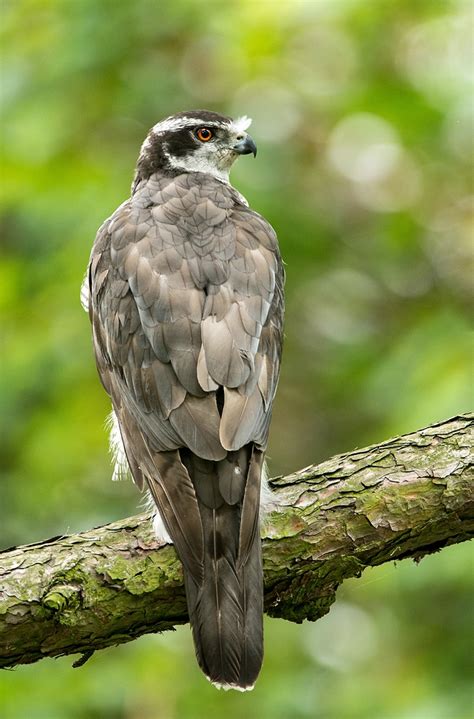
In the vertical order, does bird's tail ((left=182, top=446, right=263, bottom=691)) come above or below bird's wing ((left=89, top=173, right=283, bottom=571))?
below

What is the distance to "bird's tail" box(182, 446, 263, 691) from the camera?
434 centimetres

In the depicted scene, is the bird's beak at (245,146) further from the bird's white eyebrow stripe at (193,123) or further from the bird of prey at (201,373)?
the bird of prey at (201,373)

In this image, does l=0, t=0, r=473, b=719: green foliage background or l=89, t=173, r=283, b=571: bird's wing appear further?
l=0, t=0, r=473, b=719: green foliage background

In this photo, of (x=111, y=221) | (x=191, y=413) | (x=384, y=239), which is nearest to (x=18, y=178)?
(x=111, y=221)

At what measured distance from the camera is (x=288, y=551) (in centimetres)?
467

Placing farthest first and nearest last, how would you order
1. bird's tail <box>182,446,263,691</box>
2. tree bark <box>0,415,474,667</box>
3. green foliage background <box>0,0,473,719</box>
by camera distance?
green foliage background <box>0,0,473,719</box> → tree bark <box>0,415,474,667</box> → bird's tail <box>182,446,263,691</box>

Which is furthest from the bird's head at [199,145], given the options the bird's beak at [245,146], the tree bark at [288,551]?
the tree bark at [288,551]

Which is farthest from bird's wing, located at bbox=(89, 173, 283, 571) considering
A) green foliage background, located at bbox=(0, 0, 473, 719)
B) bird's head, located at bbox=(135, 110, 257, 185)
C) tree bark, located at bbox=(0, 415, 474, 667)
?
green foliage background, located at bbox=(0, 0, 473, 719)

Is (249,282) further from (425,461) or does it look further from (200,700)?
(200,700)

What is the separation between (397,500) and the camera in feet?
15.4

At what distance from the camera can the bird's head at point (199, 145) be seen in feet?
22.6

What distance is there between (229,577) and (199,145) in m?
3.31

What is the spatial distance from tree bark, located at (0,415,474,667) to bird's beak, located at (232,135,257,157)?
262cm

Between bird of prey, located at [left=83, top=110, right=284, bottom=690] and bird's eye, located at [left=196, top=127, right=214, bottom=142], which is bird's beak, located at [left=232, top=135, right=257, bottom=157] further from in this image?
bird of prey, located at [left=83, top=110, right=284, bottom=690]
